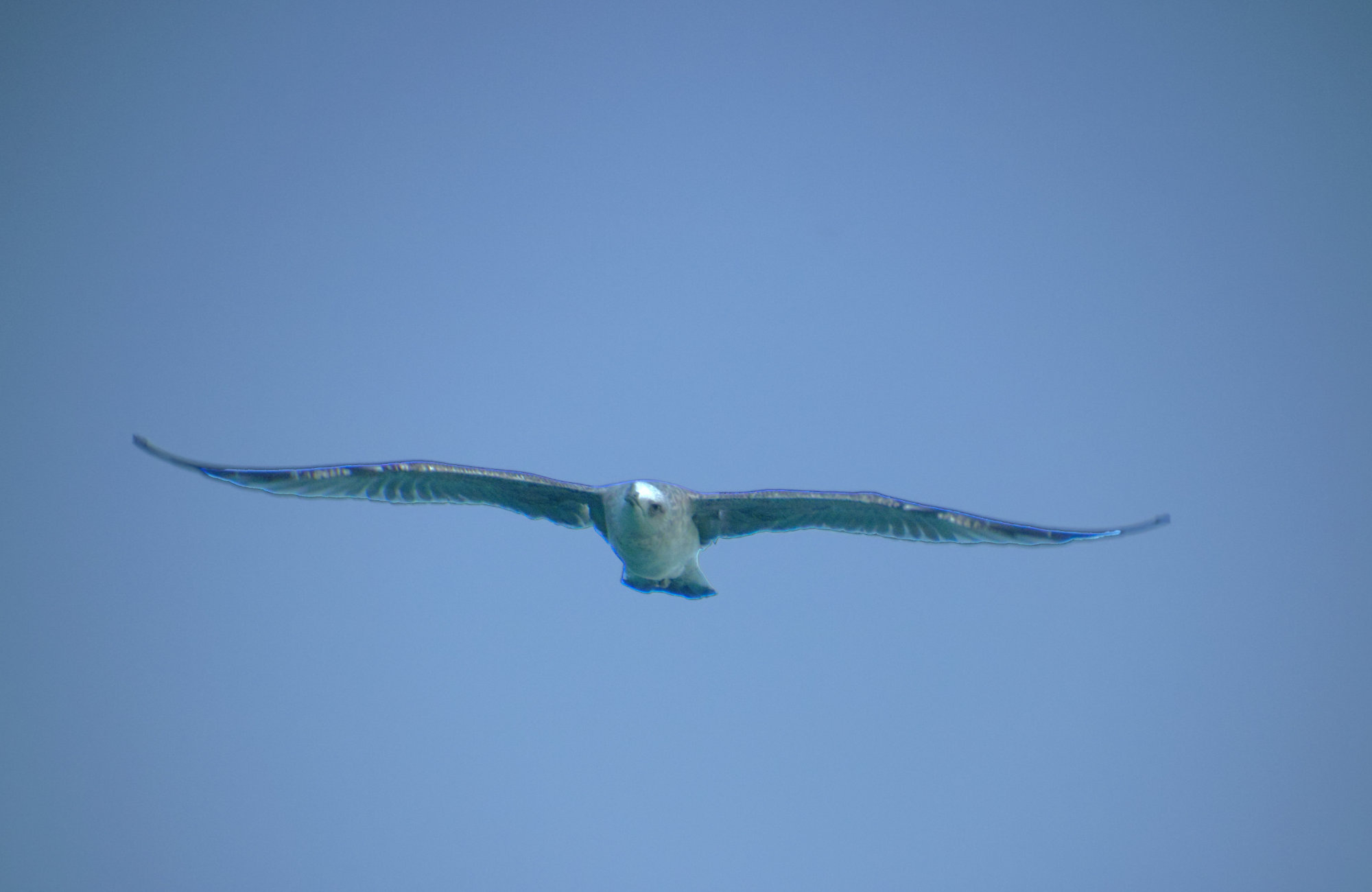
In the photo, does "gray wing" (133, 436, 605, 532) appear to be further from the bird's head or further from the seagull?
the bird's head

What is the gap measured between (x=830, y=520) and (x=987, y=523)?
1.57m

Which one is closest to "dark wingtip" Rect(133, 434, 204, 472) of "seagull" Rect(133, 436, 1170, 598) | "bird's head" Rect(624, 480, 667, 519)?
"seagull" Rect(133, 436, 1170, 598)

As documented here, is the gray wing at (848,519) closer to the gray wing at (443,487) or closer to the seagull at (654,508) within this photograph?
the seagull at (654,508)

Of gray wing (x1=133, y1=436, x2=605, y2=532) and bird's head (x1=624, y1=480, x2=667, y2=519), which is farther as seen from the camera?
gray wing (x1=133, y1=436, x2=605, y2=532)

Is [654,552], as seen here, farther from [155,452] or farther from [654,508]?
[155,452]

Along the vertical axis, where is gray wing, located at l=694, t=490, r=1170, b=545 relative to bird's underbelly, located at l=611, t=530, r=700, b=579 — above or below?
above

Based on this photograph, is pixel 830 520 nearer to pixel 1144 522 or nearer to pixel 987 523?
pixel 987 523

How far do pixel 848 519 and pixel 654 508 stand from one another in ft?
7.57

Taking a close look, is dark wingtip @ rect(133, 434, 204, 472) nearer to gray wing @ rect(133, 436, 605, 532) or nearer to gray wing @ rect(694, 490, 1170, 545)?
gray wing @ rect(133, 436, 605, 532)

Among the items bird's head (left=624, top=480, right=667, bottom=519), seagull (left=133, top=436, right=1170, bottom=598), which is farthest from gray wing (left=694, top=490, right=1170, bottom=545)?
bird's head (left=624, top=480, right=667, bottom=519)

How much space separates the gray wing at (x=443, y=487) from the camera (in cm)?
935

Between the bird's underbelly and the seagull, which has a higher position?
the seagull

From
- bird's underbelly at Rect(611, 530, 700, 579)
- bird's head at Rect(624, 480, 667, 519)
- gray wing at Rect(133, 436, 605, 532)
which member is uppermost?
gray wing at Rect(133, 436, 605, 532)

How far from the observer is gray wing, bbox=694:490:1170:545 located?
9.25 metres
